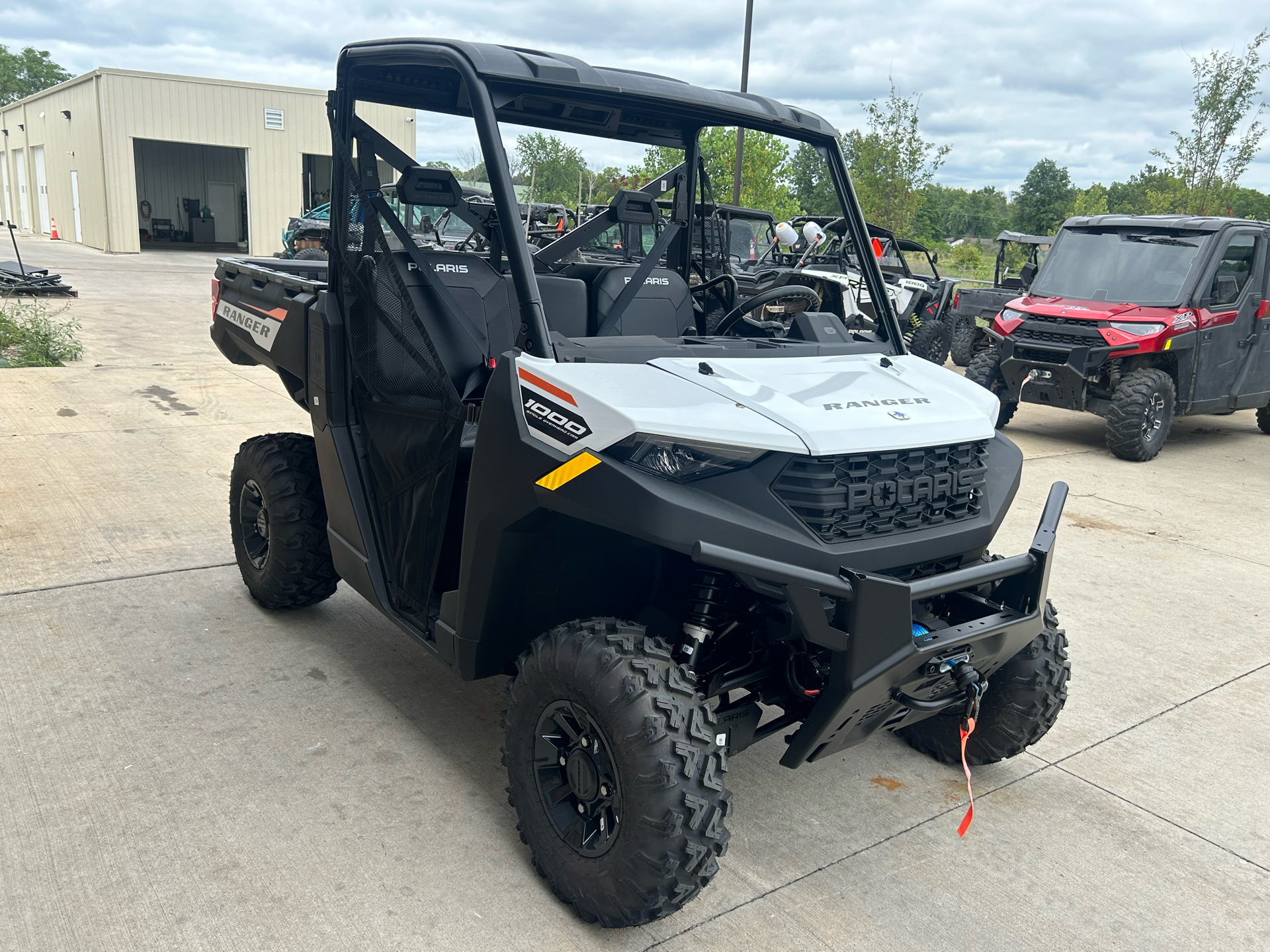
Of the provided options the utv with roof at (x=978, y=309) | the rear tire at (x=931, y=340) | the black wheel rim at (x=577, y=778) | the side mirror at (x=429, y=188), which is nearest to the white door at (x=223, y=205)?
the utv with roof at (x=978, y=309)

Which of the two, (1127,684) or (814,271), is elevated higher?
(814,271)

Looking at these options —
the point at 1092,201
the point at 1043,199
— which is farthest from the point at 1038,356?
the point at 1043,199

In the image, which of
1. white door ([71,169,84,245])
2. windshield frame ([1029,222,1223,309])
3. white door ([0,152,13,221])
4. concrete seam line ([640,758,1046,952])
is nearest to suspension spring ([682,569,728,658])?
concrete seam line ([640,758,1046,952])

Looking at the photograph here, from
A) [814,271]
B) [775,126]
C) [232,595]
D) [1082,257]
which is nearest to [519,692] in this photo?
[775,126]

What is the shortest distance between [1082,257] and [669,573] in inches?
313

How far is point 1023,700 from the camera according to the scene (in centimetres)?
309

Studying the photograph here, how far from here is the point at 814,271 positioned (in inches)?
464

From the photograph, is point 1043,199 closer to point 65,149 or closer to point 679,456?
point 65,149

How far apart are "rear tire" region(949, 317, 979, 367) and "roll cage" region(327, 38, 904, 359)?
10.1 m

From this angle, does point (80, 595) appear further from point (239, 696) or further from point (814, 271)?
point (814, 271)

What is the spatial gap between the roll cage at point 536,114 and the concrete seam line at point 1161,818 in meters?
1.52

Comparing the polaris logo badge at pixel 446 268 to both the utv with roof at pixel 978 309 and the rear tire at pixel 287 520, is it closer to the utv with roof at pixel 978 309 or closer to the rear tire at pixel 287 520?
the rear tire at pixel 287 520

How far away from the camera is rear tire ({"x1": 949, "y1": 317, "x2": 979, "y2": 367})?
13072mm

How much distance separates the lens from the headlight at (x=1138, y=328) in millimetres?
8281
